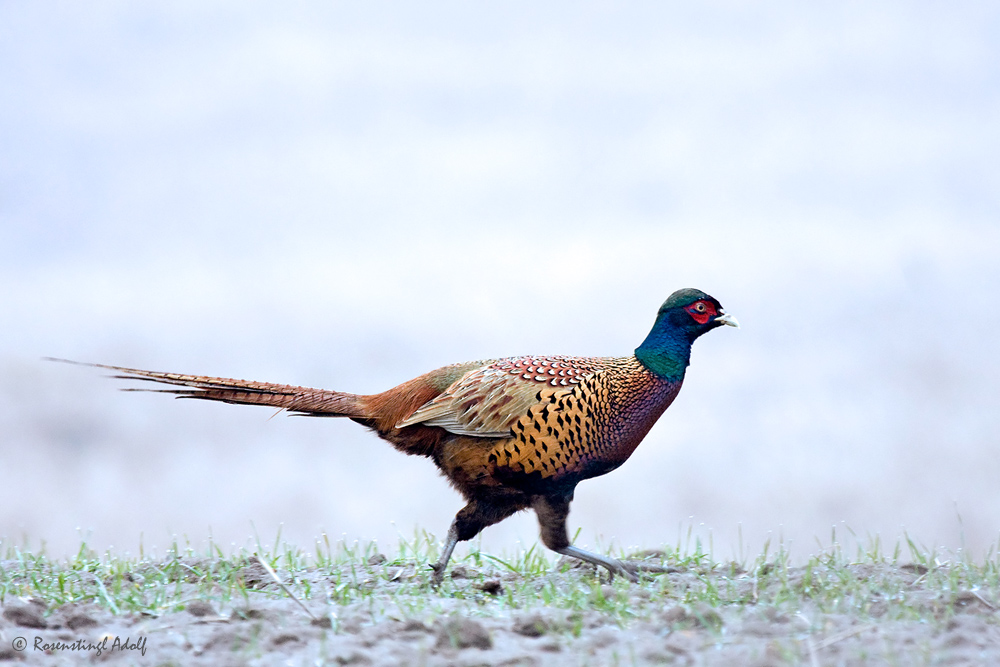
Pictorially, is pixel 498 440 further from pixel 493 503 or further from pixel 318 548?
pixel 318 548

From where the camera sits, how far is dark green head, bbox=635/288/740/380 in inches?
201

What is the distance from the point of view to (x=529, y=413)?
4898mm

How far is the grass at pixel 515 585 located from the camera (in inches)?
156

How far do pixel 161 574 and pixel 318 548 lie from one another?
840 mm

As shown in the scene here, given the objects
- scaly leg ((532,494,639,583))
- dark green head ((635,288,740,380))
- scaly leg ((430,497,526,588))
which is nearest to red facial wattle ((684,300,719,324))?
dark green head ((635,288,740,380))

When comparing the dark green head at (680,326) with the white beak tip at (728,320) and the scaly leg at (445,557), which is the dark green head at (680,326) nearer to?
the white beak tip at (728,320)

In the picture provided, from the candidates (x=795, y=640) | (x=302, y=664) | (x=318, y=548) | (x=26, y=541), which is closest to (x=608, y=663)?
(x=795, y=640)

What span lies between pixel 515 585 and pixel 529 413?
88cm

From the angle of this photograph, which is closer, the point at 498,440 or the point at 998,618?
the point at 998,618

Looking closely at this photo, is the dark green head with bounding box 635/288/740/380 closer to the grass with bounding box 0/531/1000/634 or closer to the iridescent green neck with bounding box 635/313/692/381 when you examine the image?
the iridescent green neck with bounding box 635/313/692/381

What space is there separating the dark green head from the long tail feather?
164 cm

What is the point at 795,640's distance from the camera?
11.1 feet

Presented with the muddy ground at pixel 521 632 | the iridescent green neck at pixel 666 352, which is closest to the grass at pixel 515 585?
the muddy ground at pixel 521 632

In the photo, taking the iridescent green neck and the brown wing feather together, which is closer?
the brown wing feather
